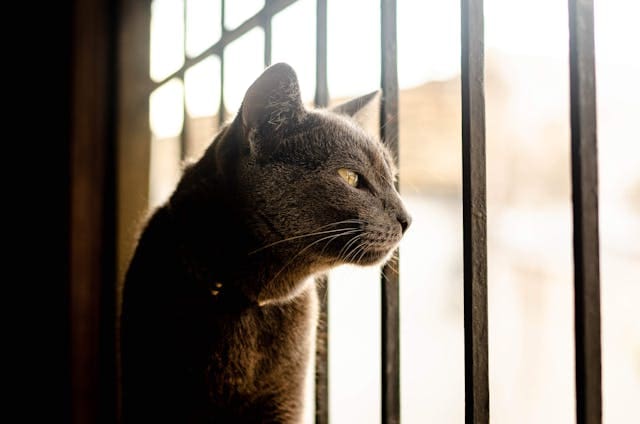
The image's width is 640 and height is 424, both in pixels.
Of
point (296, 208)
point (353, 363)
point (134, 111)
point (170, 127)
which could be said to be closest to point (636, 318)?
point (296, 208)

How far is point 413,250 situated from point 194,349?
59cm

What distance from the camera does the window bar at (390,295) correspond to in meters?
1.04

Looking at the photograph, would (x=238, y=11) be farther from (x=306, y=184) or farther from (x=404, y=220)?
(x=404, y=220)

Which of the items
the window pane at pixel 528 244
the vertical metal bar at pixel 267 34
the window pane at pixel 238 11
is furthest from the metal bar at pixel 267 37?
the window pane at pixel 528 244

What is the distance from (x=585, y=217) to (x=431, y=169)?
784mm

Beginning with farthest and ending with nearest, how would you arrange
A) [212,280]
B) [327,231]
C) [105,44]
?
[105,44] → [212,280] → [327,231]

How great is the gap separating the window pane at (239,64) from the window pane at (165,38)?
16.0 inches

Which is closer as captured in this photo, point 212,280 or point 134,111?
point 212,280

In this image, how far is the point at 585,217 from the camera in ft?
2.30

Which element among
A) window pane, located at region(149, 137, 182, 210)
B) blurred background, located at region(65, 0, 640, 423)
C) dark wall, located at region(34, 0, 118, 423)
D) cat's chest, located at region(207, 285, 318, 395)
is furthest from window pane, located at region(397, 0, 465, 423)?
dark wall, located at region(34, 0, 118, 423)

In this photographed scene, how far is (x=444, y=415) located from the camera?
1.64 metres

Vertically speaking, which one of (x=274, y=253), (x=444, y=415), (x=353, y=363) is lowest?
(x=444, y=415)

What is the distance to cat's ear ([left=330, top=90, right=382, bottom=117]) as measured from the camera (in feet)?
3.92

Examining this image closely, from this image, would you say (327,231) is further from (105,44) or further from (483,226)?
(105,44)
